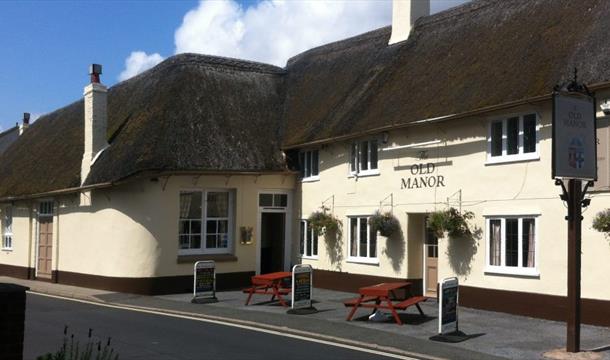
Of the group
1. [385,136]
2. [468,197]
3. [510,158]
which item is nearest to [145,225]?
[385,136]

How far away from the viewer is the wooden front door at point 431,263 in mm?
18422

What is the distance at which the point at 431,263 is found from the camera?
60.8 feet

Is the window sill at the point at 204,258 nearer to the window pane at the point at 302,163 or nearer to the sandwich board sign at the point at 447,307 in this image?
the window pane at the point at 302,163

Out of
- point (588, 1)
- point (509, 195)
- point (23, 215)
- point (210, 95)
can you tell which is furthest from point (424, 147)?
point (23, 215)

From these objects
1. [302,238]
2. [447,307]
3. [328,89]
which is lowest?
[447,307]

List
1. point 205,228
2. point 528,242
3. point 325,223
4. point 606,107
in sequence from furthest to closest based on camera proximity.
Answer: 1. point 205,228
2. point 325,223
3. point 528,242
4. point 606,107

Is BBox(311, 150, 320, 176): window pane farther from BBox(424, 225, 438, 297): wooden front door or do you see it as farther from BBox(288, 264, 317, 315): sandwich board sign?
BBox(288, 264, 317, 315): sandwich board sign

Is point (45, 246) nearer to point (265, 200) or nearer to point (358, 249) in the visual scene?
point (265, 200)

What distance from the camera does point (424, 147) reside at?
18.1m

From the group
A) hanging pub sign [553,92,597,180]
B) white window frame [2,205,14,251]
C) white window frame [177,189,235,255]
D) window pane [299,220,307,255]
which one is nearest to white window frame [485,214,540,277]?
hanging pub sign [553,92,597,180]

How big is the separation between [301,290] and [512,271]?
481cm

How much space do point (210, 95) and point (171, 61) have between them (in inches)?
90.1

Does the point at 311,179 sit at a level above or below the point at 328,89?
below

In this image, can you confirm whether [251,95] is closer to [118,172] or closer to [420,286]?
[118,172]
